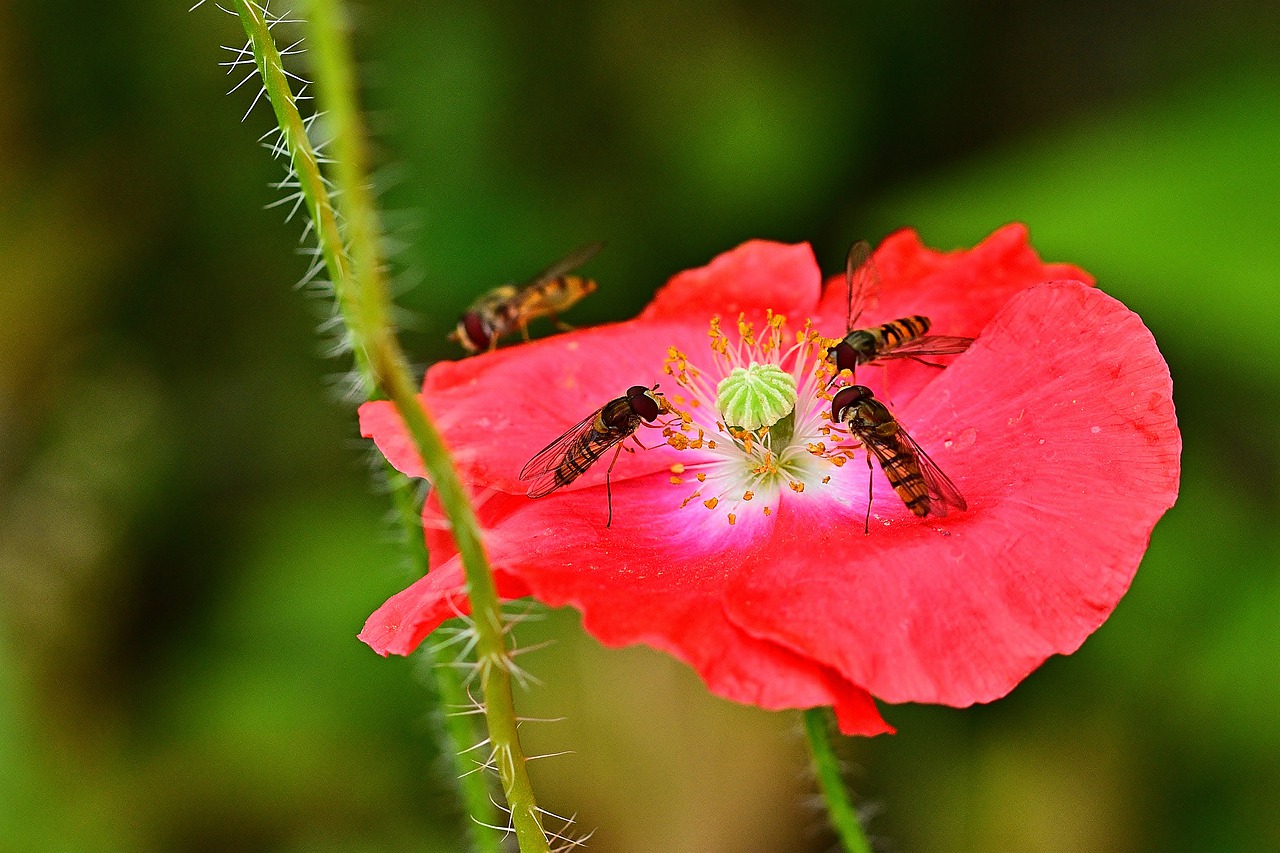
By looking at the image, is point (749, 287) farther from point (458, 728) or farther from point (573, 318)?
point (573, 318)

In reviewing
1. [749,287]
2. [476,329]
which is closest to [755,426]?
[749,287]

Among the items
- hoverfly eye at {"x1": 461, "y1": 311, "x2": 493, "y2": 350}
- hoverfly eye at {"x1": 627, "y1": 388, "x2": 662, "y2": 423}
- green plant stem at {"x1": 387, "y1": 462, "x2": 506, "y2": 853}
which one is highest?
hoverfly eye at {"x1": 461, "y1": 311, "x2": 493, "y2": 350}

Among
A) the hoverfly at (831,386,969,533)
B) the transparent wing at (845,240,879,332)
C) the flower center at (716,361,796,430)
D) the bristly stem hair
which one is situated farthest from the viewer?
the transparent wing at (845,240,879,332)

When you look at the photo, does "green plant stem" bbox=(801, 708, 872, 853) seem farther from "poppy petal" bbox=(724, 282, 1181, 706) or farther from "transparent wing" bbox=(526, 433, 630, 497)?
"transparent wing" bbox=(526, 433, 630, 497)

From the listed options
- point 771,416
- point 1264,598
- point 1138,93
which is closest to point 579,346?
point 771,416

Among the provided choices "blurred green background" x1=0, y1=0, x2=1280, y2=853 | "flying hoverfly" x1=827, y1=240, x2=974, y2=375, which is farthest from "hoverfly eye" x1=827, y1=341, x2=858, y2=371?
"blurred green background" x1=0, y1=0, x2=1280, y2=853

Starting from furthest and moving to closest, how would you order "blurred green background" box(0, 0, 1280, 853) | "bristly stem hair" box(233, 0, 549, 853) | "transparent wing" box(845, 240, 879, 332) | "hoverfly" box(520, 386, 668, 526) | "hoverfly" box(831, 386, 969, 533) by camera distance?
1. "blurred green background" box(0, 0, 1280, 853)
2. "transparent wing" box(845, 240, 879, 332)
3. "hoverfly" box(520, 386, 668, 526)
4. "hoverfly" box(831, 386, 969, 533)
5. "bristly stem hair" box(233, 0, 549, 853)

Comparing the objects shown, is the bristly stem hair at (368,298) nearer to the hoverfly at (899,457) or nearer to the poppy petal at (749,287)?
the hoverfly at (899,457)

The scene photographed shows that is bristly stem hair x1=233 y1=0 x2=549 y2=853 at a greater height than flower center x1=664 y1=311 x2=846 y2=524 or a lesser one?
greater
